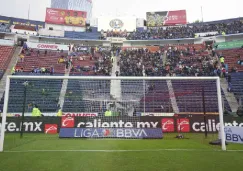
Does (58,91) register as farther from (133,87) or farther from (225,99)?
(225,99)

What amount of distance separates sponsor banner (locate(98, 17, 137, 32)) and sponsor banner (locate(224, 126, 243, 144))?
4223 centimetres

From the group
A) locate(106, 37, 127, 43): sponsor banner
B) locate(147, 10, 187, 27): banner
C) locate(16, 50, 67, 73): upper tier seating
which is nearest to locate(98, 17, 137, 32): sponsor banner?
locate(147, 10, 187, 27): banner

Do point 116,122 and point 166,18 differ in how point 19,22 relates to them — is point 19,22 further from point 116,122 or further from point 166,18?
point 116,122

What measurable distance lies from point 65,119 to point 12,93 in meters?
6.87

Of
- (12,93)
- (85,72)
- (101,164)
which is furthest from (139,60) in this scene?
(101,164)

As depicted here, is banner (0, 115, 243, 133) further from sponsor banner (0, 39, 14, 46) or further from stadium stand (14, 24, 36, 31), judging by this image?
stadium stand (14, 24, 36, 31)

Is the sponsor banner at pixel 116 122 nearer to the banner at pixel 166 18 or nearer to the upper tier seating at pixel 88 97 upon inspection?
the upper tier seating at pixel 88 97

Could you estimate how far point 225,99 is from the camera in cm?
2519

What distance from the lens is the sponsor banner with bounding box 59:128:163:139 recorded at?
13188 mm

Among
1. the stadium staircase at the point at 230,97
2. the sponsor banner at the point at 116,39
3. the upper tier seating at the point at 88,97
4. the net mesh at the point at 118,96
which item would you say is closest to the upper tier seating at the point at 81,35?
the sponsor banner at the point at 116,39

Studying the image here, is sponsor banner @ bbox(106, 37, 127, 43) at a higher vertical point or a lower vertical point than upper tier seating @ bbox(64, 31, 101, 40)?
lower

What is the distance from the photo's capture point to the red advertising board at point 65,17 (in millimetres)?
49594

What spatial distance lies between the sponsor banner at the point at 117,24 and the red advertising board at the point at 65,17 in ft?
14.4

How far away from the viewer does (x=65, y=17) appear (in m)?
50.5
